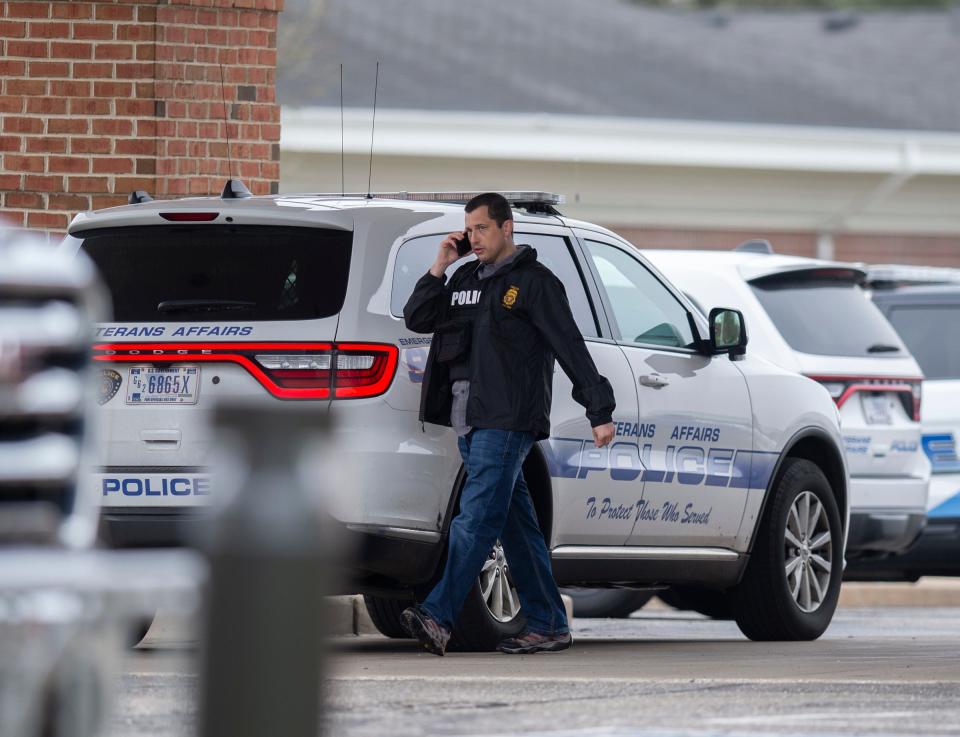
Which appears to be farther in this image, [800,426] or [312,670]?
[800,426]

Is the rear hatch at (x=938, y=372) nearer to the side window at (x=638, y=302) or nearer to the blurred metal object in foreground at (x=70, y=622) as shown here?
the side window at (x=638, y=302)

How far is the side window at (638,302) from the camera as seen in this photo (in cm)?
976

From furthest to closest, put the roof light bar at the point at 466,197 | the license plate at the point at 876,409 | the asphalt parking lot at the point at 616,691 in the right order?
the license plate at the point at 876,409
the roof light bar at the point at 466,197
the asphalt parking lot at the point at 616,691

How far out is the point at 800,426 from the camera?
416 inches

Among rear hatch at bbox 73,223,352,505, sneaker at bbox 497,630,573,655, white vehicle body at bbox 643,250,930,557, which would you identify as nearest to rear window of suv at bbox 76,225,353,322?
rear hatch at bbox 73,223,352,505

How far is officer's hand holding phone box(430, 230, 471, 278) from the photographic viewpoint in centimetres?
848

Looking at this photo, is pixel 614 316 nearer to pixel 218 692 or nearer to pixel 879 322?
pixel 879 322

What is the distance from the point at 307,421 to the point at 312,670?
30 centimetres

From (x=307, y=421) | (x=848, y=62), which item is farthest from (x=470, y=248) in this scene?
Result: (x=848, y=62)

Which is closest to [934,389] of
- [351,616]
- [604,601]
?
[604,601]

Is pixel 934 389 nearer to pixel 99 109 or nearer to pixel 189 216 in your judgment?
A: pixel 99 109

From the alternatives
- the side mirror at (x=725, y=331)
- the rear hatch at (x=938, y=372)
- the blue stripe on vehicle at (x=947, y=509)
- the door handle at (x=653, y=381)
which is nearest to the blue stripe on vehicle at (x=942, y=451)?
the rear hatch at (x=938, y=372)

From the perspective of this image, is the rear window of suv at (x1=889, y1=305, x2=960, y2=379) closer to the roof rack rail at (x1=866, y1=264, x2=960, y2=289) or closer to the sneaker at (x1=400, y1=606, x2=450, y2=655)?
the roof rack rail at (x1=866, y1=264, x2=960, y2=289)

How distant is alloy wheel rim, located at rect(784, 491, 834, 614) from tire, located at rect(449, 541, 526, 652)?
176 centimetres
